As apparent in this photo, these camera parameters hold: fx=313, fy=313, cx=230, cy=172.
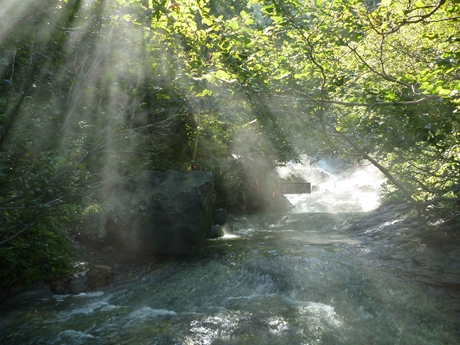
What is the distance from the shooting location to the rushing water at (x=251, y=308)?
16.2 feet

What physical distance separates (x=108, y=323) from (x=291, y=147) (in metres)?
15.8

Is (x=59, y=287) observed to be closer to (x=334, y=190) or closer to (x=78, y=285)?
(x=78, y=285)

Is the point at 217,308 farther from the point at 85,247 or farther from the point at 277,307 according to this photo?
the point at 85,247

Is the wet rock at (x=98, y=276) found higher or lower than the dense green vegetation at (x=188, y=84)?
lower

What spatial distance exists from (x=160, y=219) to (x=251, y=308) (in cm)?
459

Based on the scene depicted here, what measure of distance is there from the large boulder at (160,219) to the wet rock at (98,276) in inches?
61.7

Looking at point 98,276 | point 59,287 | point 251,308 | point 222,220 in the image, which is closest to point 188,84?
point 251,308

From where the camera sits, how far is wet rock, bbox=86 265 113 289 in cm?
770

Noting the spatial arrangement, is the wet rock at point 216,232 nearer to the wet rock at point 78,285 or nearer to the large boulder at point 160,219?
the large boulder at point 160,219

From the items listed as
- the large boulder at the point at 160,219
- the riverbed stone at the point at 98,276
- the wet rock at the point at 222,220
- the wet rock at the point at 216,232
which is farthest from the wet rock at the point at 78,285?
the wet rock at the point at 222,220

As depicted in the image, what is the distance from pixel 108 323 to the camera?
18.5ft

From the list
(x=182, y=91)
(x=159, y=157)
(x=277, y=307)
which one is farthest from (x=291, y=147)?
(x=277, y=307)

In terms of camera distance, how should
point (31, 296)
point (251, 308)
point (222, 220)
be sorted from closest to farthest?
point (251, 308) < point (31, 296) < point (222, 220)

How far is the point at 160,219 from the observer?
9594 mm
